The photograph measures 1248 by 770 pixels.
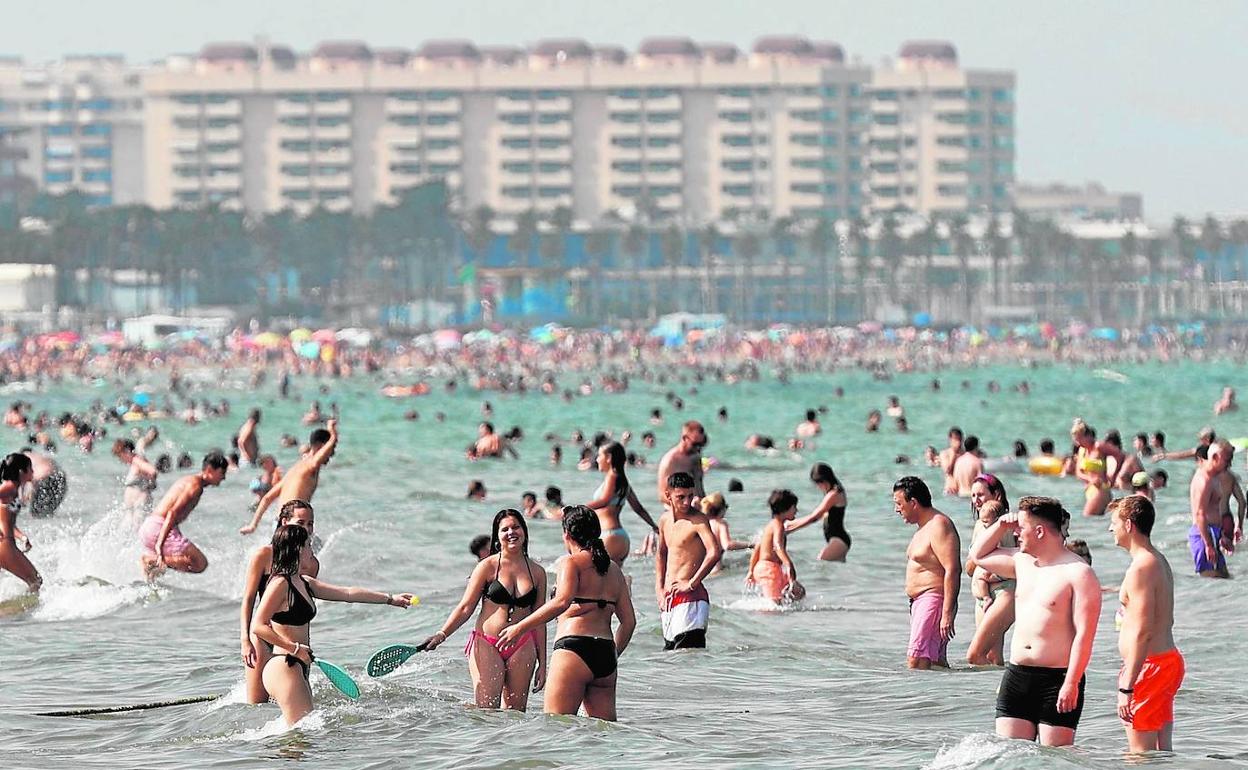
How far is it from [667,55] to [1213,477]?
581 feet

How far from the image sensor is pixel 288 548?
34.1ft

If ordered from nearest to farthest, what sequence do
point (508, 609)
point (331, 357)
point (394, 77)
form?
point (508, 609) < point (331, 357) < point (394, 77)

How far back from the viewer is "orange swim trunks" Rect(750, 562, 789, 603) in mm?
17688

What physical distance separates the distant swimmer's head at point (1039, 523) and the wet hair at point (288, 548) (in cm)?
352

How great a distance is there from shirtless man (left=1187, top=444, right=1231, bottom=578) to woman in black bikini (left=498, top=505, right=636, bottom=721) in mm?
8974

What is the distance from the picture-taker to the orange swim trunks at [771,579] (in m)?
17.7

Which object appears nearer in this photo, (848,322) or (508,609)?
(508,609)

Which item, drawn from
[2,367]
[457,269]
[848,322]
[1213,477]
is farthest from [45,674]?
[457,269]

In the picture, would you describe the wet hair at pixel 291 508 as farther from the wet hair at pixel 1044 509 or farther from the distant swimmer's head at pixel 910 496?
the wet hair at pixel 1044 509

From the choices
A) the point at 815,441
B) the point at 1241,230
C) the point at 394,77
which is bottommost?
the point at 815,441

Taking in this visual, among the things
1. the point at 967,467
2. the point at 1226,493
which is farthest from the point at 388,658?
the point at 967,467

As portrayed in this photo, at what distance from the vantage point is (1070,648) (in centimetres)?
931

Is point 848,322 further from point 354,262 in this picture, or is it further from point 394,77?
point 394,77

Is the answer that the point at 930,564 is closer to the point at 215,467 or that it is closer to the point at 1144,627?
the point at 1144,627
